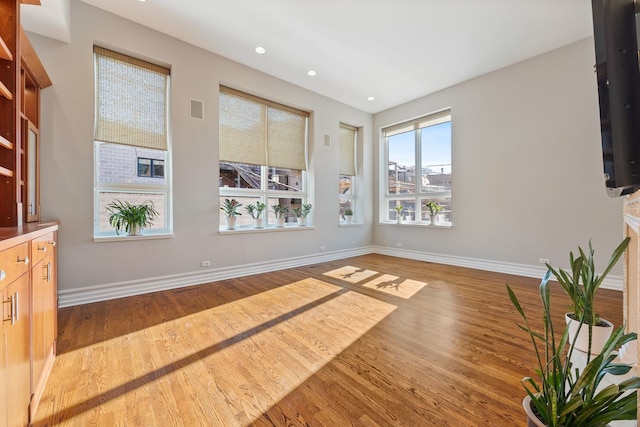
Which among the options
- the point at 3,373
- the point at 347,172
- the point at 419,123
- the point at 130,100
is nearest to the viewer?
the point at 3,373

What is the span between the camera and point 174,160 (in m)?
3.59

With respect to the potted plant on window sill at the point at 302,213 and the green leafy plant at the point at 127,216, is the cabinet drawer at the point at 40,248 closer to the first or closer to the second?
the green leafy plant at the point at 127,216

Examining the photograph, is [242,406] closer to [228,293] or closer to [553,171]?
[228,293]

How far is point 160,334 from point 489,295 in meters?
3.65

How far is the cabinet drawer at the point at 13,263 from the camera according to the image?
1002mm

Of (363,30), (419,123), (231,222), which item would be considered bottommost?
(231,222)

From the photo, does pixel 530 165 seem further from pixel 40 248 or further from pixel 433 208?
pixel 40 248

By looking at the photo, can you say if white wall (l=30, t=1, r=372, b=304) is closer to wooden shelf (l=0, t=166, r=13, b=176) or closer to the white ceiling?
the white ceiling

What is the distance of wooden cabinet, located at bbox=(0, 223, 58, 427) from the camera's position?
1019mm

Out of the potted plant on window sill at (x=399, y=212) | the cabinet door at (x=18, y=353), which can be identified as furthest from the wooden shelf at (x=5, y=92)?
the potted plant on window sill at (x=399, y=212)

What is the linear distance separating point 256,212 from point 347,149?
9.08ft

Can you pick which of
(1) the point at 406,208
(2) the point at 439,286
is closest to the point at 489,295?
(2) the point at 439,286

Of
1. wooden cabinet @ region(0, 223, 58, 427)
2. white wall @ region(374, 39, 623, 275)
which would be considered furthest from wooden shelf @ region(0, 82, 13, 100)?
white wall @ region(374, 39, 623, 275)

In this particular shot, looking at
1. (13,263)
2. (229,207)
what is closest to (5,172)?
(13,263)
